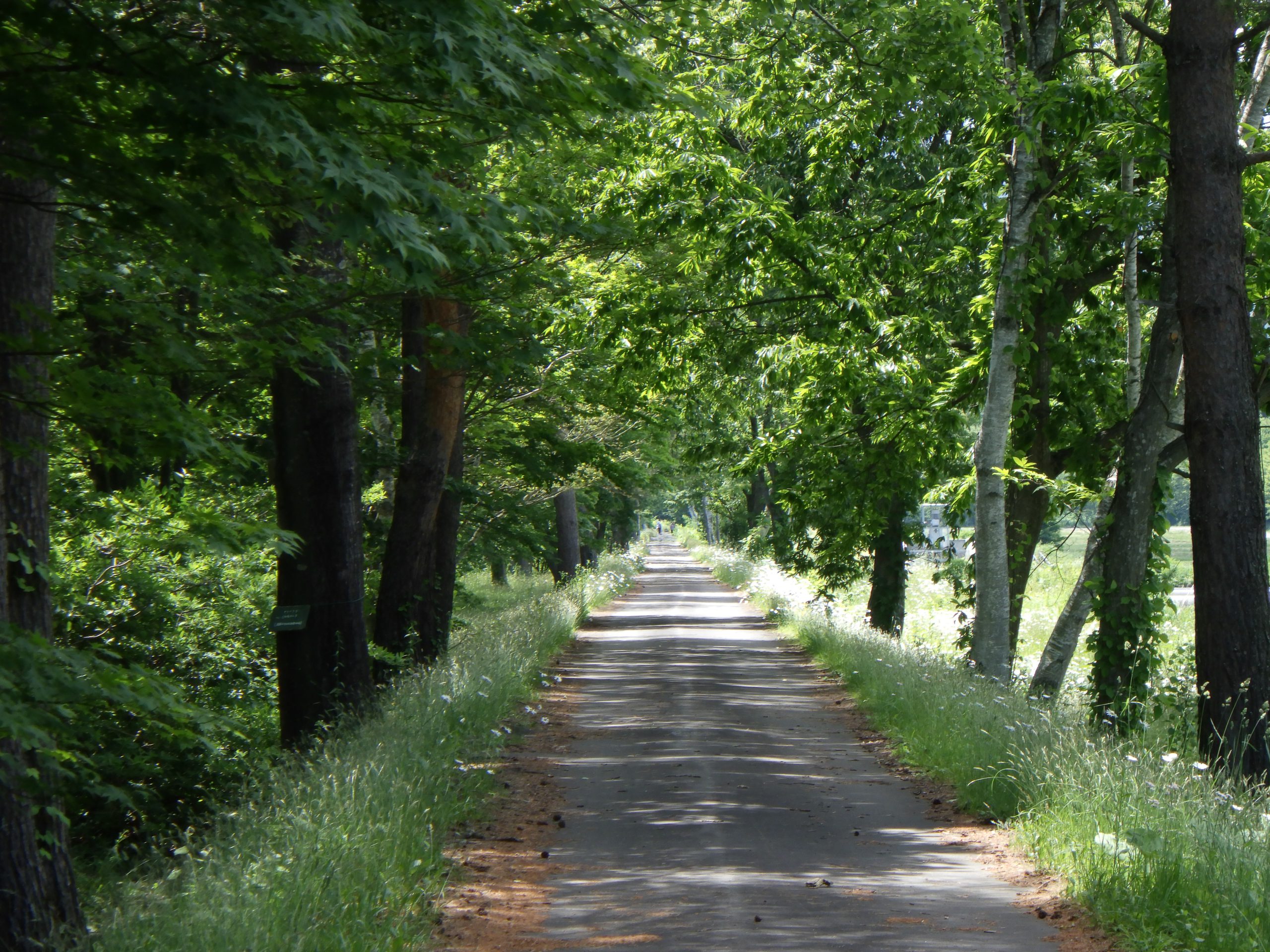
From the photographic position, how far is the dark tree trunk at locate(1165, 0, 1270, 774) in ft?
27.4

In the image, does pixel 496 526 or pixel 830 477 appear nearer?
pixel 830 477

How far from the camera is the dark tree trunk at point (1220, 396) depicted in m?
8.35

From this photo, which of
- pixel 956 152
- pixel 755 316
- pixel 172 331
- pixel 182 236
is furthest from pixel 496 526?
pixel 182 236

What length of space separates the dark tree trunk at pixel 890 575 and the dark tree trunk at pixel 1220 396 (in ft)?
45.5

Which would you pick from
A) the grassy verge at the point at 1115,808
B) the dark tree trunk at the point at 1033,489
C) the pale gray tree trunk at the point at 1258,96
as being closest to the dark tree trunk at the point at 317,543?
the grassy verge at the point at 1115,808

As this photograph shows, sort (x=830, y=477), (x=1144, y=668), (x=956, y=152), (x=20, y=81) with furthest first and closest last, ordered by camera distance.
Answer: (x=830, y=477) < (x=956, y=152) < (x=1144, y=668) < (x=20, y=81)

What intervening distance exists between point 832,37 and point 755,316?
6.99m

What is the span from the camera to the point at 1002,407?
1320 cm

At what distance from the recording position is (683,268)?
16328mm

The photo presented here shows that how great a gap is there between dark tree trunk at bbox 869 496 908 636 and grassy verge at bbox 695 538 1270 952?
10151 millimetres

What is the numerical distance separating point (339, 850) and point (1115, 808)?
434cm

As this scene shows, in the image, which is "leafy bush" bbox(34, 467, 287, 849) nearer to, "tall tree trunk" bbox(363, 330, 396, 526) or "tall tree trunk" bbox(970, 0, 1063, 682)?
"tall tree trunk" bbox(363, 330, 396, 526)

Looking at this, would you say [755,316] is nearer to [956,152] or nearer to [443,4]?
[956,152]

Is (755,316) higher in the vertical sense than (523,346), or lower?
higher
